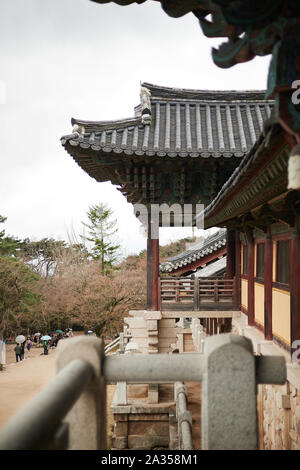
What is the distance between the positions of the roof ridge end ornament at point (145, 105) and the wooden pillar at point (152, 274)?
8.63ft

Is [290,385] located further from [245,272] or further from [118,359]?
[245,272]

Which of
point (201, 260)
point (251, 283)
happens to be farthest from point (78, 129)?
point (201, 260)

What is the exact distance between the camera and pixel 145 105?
927 centimetres

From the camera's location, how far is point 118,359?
1.73 meters

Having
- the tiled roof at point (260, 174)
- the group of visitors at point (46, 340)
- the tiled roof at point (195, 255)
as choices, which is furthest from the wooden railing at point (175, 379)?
the group of visitors at point (46, 340)

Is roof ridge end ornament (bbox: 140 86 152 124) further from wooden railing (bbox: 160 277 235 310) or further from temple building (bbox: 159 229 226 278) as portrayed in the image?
temple building (bbox: 159 229 226 278)

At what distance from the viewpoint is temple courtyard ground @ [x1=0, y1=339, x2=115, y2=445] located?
15636 mm

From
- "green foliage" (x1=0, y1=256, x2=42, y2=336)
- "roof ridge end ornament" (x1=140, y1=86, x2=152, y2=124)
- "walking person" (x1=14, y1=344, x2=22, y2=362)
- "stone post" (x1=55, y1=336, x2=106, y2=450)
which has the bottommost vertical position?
"walking person" (x1=14, y1=344, x2=22, y2=362)

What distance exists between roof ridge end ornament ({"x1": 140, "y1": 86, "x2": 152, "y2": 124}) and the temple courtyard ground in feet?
37.3

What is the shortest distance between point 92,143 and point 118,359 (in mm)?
6192

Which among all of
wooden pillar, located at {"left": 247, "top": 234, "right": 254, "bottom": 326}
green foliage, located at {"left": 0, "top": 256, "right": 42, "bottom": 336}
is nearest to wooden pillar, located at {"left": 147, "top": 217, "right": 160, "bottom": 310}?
wooden pillar, located at {"left": 247, "top": 234, "right": 254, "bottom": 326}

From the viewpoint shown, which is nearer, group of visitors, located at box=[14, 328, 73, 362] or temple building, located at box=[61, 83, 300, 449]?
temple building, located at box=[61, 83, 300, 449]

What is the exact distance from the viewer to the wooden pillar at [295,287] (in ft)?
14.6

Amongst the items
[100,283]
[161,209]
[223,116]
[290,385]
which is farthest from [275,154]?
[100,283]
